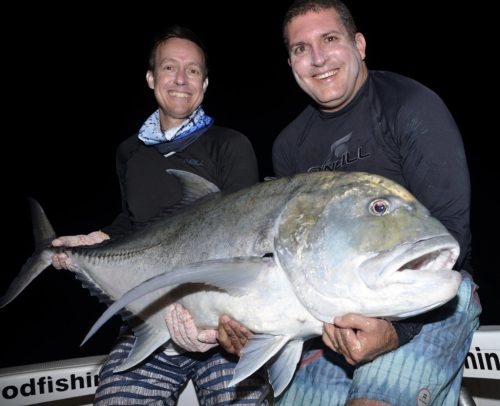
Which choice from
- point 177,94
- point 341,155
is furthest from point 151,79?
point 341,155

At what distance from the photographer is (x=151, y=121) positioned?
2.94m

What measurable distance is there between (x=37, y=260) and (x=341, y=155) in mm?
1845

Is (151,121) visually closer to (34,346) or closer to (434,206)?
(434,206)

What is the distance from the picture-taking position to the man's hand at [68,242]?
7.96 ft

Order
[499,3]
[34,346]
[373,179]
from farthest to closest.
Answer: [499,3] < [34,346] < [373,179]

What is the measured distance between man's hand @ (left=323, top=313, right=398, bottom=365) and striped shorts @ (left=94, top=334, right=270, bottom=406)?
69 centimetres

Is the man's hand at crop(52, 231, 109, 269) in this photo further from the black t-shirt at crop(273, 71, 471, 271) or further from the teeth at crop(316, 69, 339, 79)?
the teeth at crop(316, 69, 339, 79)

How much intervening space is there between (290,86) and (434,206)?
46.4 m

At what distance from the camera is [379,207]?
1.38 m

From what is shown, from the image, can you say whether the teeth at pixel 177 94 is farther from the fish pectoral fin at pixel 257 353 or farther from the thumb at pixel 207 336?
the fish pectoral fin at pixel 257 353

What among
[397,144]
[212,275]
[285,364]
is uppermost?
[397,144]

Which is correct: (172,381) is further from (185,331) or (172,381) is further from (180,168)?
(180,168)

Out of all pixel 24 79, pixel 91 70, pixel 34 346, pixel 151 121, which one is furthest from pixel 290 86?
pixel 151 121

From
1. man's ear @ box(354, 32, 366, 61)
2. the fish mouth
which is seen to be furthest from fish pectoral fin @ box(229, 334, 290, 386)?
man's ear @ box(354, 32, 366, 61)
